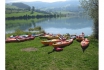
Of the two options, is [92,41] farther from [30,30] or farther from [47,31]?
[30,30]

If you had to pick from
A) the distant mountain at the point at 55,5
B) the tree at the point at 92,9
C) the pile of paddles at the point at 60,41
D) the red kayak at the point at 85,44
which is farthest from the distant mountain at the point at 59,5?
the red kayak at the point at 85,44

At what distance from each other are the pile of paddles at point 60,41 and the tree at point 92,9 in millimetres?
277

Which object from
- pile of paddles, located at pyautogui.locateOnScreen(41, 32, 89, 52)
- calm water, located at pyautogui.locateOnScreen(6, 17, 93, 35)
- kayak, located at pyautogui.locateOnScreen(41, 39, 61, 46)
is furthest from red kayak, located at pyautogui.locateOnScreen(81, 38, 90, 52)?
kayak, located at pyautogui.locateOnScreen(41, 39, 61, 46)

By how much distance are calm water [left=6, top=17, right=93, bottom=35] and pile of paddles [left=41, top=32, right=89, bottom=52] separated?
Result: 0.11m

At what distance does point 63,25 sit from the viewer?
543 centimetres

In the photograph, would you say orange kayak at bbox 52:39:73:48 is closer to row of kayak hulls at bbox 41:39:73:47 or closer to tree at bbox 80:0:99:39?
row of kayak hulls at bbox 41:39:73:47

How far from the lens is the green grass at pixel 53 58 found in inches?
198

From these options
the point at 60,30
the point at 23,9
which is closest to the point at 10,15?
the point at 23,9

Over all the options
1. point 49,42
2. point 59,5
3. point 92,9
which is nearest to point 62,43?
point 49,42

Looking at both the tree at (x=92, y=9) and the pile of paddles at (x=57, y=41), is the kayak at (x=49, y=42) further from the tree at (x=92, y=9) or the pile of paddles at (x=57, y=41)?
the tree at (x=92, y=9)

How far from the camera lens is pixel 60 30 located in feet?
17.7

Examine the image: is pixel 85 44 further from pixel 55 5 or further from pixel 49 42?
pixel 55 5

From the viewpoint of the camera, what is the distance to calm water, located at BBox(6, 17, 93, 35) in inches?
210
